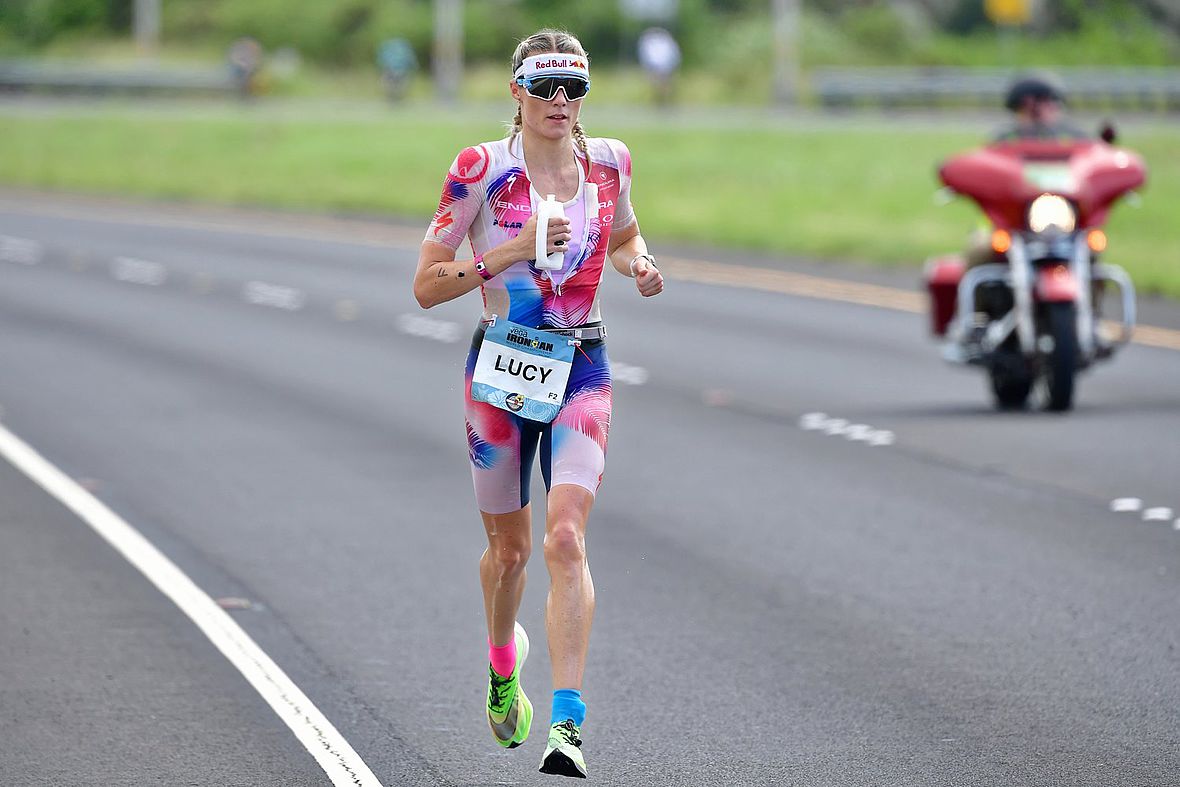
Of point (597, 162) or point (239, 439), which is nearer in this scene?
point (597, 162)

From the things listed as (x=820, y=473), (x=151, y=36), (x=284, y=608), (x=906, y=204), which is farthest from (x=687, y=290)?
(x=151, y=36)

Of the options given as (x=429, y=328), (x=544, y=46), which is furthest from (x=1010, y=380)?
(x=544, y=46)

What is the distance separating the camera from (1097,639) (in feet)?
28.1

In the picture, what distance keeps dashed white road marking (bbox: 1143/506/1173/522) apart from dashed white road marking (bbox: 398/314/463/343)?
10046mm

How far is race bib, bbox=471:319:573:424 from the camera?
6613 mm

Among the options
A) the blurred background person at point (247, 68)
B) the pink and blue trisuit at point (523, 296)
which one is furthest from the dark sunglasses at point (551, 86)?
the blurred background person at point (247, 68)

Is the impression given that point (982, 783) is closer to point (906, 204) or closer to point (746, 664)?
point (746, 664)

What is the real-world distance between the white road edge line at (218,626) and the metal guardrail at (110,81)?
4738cm

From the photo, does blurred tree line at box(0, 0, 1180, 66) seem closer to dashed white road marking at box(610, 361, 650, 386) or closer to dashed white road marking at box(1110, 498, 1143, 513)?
dashed white road marking at box(610, 361, 650, 386)

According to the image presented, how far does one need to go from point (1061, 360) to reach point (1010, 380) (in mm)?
684

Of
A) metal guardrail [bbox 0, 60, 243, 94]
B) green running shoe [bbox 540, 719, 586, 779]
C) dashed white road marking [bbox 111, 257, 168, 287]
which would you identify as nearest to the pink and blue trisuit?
green running shoe [bbox 540, 719, 586, 779]

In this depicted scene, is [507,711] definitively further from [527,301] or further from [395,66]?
[395,66]

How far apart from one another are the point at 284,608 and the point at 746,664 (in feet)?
6.73

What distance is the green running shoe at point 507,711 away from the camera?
21.9 ft
